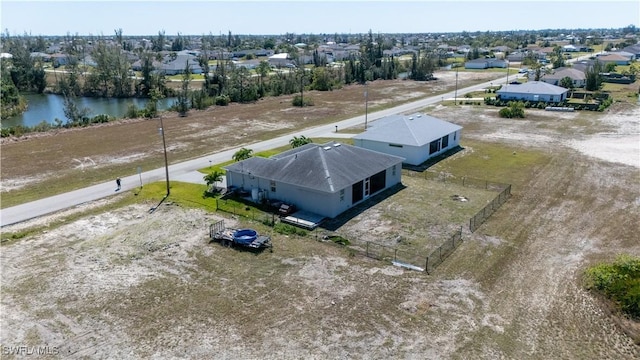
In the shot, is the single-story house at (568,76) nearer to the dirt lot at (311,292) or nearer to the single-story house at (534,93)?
the single-story house at (534,93)

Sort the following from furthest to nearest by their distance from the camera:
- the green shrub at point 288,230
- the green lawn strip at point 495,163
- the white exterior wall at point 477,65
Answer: the white exterior wall at point 477,65 → the green lawn strip at point 495,163 → the green shrub at point 288,230

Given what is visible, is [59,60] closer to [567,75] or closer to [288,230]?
[567,75]

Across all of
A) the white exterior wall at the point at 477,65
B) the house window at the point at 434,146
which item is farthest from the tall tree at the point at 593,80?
the house window at the point at 434,146

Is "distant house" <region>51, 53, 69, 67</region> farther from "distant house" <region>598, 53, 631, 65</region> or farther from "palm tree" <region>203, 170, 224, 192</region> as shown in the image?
"distant house" <region>598, 53, 631, 65</region>

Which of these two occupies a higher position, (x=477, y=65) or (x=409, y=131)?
(x=477, y=65)

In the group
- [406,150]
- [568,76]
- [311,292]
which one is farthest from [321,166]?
[568,76]

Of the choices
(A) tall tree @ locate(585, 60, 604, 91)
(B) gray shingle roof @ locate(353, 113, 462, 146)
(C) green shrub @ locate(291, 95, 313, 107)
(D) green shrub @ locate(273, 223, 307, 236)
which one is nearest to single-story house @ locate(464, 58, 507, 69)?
(A) tall tree @ locate(585, 60, 604, 91)

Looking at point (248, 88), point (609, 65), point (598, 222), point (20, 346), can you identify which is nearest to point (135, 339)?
point (20, 346)
